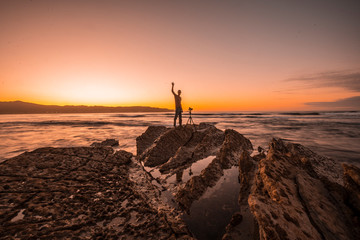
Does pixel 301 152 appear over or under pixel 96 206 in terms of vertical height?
over

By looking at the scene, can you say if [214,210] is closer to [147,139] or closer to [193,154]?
[193,154]

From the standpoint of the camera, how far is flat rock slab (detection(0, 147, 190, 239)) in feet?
7.34

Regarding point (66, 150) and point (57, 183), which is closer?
point (57, 183)

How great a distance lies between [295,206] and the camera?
83.4 inches

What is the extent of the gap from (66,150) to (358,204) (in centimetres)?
696

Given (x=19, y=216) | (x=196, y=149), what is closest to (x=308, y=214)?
(x=19, y=216)

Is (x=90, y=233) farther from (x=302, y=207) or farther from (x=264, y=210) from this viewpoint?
(x=302, y=207)

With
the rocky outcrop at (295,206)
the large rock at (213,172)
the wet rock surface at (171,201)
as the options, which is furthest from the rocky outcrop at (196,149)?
the rocky outcrop at (295,206)

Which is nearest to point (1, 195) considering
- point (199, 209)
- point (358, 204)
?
point (199, 209)

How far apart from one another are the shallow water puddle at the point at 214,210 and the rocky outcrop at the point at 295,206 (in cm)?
24

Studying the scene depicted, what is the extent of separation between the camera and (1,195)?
2.83 metres

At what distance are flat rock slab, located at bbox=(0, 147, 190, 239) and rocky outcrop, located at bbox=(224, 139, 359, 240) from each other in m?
1.19

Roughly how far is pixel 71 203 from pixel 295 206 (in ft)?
12.1

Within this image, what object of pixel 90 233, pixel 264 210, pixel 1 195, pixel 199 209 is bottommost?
pixel 199 209
